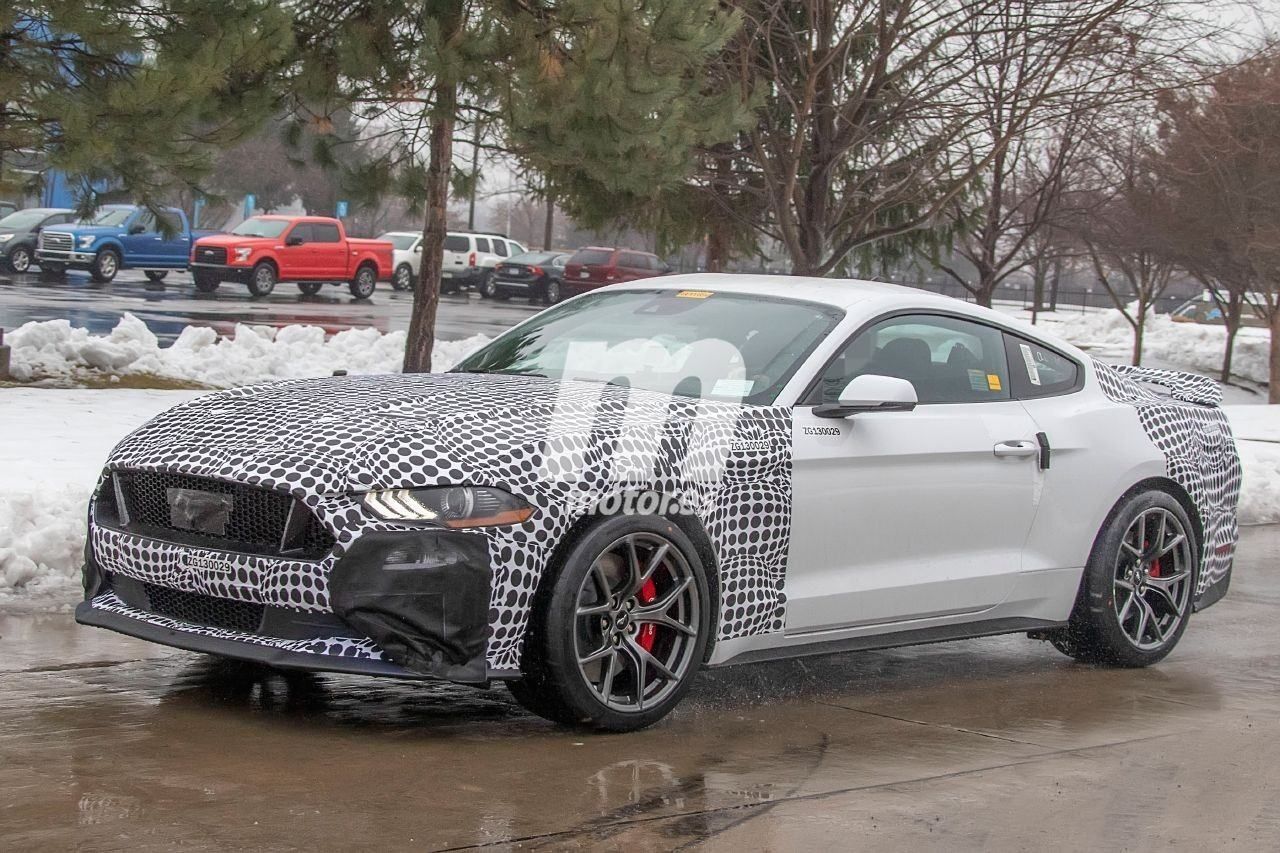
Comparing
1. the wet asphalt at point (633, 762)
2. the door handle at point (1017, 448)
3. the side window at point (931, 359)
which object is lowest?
the wet asphalt at point (633, 762)

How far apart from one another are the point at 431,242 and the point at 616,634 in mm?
10858

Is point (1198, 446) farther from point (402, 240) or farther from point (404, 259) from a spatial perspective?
point (402, 240)

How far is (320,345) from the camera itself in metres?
20.4

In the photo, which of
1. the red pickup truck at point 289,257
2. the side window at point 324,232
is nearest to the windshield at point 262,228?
the red pickup truck at point 289,257

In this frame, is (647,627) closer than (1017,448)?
Yes

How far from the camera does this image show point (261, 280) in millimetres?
36938

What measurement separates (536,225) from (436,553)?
128162 mm

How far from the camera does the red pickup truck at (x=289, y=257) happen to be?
119 feet

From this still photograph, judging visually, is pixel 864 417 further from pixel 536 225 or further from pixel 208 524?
pixel 536 225

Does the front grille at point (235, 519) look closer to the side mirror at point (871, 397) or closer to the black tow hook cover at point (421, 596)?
the black tow hook cover at point (421, 596)

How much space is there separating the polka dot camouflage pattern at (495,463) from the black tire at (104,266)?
30.8 meters

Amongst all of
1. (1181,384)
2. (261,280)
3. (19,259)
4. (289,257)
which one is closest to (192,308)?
(261,280)

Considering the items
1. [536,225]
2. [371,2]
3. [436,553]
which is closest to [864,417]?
[436,553]

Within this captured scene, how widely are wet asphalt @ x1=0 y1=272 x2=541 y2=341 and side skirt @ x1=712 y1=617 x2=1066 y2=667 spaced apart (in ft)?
58.9
